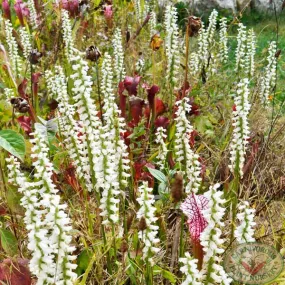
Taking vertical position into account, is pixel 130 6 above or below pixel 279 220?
above

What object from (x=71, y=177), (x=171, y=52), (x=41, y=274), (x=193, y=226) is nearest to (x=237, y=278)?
(x=193, y=226)

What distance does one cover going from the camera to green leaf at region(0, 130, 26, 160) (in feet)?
4.91

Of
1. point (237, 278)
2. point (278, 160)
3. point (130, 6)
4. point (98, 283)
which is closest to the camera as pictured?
point (237, 278)

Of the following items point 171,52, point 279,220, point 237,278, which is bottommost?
point 279,220

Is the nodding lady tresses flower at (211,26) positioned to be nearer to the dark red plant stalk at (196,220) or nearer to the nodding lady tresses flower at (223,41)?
the nodding lady tresses flower at (223,41)

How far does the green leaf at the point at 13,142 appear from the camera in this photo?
1.50 metres

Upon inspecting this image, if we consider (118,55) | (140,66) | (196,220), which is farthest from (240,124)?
(140,66)

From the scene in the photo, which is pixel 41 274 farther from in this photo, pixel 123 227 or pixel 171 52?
pixel 171 52

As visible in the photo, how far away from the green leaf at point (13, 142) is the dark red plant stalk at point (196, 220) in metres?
0.52

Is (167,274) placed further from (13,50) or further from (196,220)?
(13,50)

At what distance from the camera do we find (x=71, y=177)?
227 centimetres

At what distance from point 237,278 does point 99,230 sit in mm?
760

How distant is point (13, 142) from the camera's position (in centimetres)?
153

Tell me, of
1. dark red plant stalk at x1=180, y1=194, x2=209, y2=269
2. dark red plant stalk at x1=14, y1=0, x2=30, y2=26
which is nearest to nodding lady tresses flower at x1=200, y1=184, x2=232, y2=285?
dark red plant stalk at x1=180, y1=194, x2=209, y2=269
